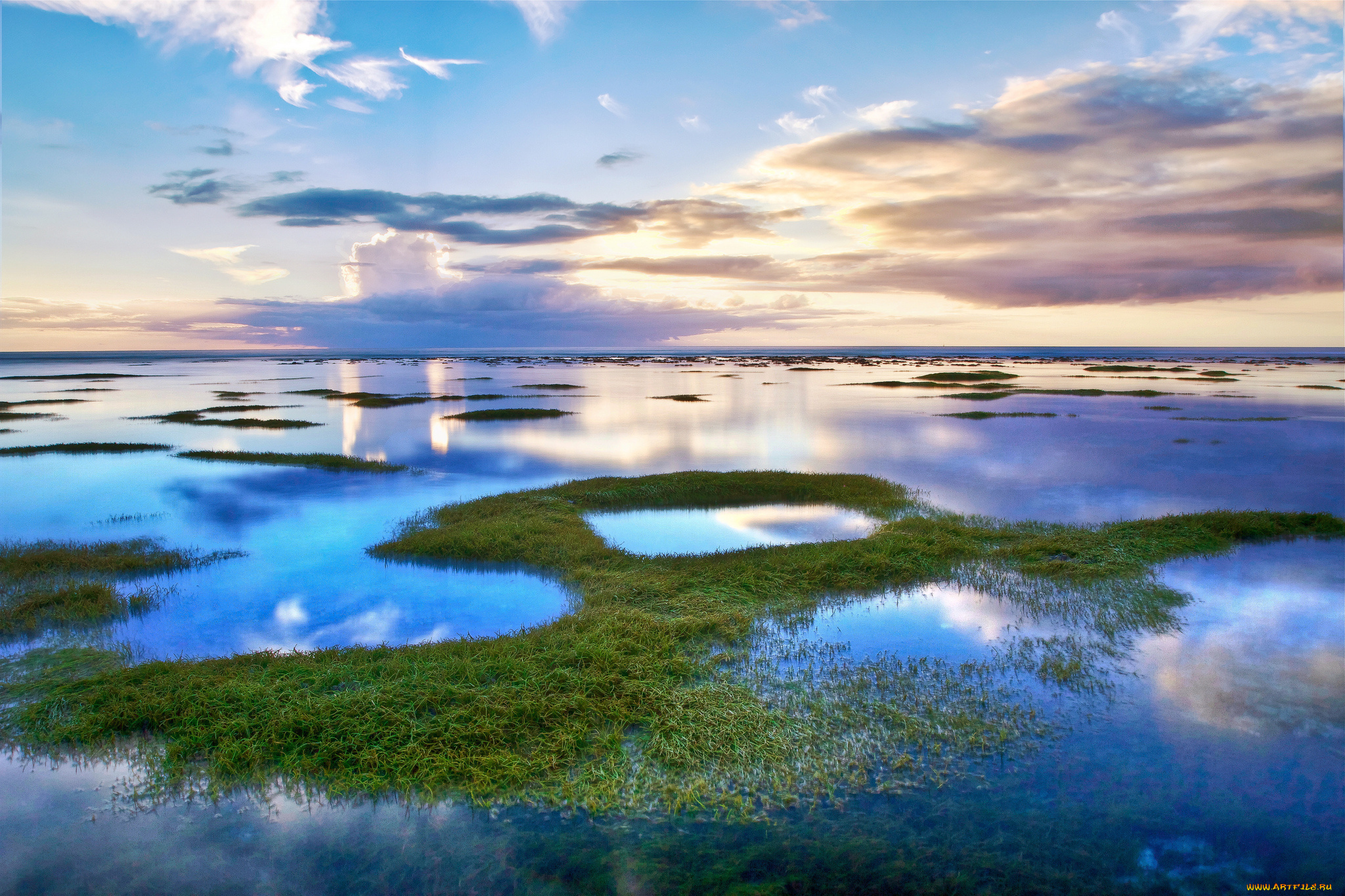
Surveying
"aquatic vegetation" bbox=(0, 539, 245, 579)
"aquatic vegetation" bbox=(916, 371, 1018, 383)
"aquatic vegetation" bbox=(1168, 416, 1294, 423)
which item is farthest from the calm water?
"aquatic vegetation" bbox=(916, 371, 1018, 383)

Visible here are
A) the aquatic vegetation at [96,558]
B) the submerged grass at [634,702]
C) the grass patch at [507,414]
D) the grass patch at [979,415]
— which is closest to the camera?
the submerged grass at [634,702]

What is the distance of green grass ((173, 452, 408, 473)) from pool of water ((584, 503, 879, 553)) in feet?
40.6

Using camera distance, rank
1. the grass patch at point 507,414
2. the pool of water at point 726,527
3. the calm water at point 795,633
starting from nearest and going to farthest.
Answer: the calm water at point 795,633, the pool of water at point 726,527, the grass patch at point 507,414

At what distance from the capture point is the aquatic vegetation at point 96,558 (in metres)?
14.6

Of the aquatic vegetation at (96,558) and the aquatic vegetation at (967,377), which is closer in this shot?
the aquatic vegetation at (96,558)

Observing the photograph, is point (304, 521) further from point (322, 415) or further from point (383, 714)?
point (322, 415)

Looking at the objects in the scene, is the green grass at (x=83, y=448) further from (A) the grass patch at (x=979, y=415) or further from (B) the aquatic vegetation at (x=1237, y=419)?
(B) the aquatic vegetation at (x=1237, y=419)

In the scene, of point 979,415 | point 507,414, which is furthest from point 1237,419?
point 507,414

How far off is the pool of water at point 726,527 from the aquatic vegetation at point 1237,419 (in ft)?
118

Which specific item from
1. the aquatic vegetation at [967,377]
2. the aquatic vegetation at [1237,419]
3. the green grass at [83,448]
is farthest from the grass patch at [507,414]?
the aquatic vegetation at [967,377]

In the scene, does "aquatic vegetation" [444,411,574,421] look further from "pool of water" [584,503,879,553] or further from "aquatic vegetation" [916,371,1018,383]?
"aquatic vegetation" [916,371,1018,383]

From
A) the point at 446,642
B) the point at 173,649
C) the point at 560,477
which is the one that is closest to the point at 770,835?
the point at 446,642

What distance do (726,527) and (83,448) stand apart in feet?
107

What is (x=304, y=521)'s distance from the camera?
19.2 m
